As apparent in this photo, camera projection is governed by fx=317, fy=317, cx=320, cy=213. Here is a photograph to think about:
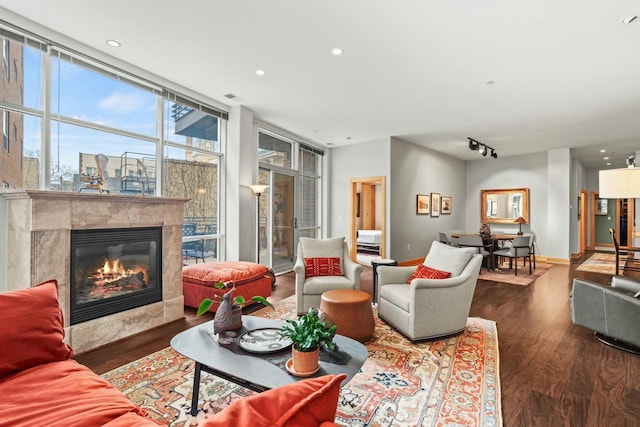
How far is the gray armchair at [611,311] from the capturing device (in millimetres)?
2805

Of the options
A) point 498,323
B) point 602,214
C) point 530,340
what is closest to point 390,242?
point 498,323

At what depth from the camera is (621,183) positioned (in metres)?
3.10

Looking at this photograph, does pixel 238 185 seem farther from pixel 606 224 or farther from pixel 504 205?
pixel 606 224

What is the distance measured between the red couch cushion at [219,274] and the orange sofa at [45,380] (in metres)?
2.17

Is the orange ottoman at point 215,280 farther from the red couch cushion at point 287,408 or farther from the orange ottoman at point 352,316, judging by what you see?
the red couch cushion at point 287,408

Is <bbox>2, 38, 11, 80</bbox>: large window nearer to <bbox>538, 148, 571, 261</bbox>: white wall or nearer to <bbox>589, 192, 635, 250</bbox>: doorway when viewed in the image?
<bbox>538, 148, 571, 261</bbox>: white wall

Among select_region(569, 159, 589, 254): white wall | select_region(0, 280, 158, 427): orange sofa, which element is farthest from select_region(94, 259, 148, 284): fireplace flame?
select_region(569, 159, 589, 254): white wall

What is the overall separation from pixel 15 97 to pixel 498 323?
5526 millimetres

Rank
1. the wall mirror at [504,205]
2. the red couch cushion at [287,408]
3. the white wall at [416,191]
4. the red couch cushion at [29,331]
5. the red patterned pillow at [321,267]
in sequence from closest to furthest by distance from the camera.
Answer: the red couch cushion at [287,408]
the red couch cushion at [29,331]
the red patterned pillow at [321,267]
the white wall at [416,191]
the wall mirror at [504,205]

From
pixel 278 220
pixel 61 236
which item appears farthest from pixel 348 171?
pixel 61 236

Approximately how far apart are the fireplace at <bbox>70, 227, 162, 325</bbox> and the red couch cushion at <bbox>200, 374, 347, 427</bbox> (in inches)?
123

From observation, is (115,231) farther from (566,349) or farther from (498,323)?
(566,349)

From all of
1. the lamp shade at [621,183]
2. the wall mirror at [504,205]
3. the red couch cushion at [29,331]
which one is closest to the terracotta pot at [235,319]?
the red couch cushion at [29,331]

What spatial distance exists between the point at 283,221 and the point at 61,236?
423 cm
